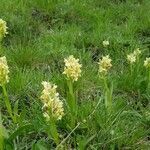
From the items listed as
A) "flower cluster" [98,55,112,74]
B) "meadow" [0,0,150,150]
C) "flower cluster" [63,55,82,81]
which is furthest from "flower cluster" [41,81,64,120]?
"flower cluster" [98,55,112,74]

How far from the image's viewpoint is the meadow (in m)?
3.12

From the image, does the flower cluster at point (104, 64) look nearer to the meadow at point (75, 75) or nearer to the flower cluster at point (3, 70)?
the meadow at point (75, 75)

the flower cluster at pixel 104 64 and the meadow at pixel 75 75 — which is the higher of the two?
the flower cluster at pixel 104 64

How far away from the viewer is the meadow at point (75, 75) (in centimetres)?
312

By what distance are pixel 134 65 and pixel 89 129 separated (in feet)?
3.60

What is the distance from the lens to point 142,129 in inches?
132

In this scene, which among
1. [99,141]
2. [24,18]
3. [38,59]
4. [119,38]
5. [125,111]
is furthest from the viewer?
[24,18]

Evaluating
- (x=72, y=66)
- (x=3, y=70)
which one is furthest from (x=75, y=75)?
(x=3, y=70)

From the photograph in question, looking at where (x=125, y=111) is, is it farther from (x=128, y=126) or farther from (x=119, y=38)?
(x=119, y=38)

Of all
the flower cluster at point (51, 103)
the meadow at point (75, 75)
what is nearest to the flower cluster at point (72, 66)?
the meadow at point (75, 75)

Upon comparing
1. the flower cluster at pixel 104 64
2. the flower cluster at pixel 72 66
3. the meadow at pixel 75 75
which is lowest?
the meadow at pixel 75 75

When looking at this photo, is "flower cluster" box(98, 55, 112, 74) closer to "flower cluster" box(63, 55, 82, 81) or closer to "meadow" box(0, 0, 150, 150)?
"meadow" box(0, 0, 150, 150)

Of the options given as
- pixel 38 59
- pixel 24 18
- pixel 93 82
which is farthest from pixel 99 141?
pixel 24 18

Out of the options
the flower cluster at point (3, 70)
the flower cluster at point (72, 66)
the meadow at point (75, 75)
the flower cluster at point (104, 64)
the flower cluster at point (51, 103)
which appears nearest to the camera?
the flower cluster at point (51, 103)
